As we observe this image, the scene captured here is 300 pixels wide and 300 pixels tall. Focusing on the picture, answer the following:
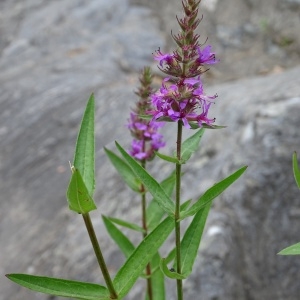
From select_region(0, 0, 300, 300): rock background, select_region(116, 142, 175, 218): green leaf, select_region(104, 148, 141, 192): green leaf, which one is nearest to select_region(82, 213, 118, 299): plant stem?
select_region(116, 142, 175, 218): green leaf

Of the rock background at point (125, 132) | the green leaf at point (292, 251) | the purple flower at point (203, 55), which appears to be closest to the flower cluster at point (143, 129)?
the purple flower at point (203, 55)

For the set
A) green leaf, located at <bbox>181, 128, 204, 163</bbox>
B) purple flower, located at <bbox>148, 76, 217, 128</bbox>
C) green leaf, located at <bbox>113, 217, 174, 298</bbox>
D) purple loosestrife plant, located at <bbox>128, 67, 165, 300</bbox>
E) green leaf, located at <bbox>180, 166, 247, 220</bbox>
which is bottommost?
green leaf, located at <bbox>113, 217, 174, 298</bbox>

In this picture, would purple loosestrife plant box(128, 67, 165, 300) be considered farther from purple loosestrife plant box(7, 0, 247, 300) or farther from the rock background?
the rock background

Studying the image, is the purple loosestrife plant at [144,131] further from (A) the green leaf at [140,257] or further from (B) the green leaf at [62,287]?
(B) the green leaf at [62,287]

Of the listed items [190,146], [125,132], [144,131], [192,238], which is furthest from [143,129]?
A: [125,132]

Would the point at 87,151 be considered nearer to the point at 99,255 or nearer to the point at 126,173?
the point at 99,255

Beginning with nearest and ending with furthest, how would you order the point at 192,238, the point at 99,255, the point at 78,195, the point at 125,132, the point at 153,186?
the point at 78,195
the point at 99,255
the point at 153,186
the point at 192,238
the point at 125,132

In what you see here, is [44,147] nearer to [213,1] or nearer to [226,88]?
[226,88]
